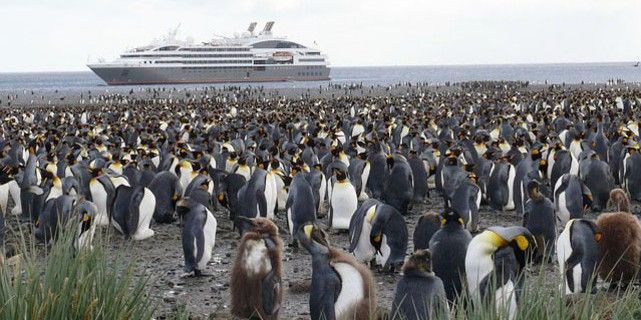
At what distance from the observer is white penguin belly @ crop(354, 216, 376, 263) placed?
731 cm

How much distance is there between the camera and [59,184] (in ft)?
33.6

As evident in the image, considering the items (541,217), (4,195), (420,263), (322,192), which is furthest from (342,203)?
(4,195)

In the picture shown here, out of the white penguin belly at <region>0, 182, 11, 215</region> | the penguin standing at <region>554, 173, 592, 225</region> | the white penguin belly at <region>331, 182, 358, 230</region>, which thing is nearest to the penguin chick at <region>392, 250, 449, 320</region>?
the white penguin belly at <region>331, 182, 358, 230</region>

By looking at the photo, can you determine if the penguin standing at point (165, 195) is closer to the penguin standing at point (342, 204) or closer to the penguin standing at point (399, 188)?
the penguin standing at point (342, 204)

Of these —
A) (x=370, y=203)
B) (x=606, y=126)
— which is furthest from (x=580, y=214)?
(x=606, y=126)

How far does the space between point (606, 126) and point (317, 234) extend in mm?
15070

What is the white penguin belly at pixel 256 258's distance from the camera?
227 inches

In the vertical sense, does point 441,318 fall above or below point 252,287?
above

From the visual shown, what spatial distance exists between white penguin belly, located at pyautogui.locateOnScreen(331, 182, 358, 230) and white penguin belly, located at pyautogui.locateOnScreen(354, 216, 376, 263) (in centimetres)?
188

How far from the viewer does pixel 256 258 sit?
19.0 feet

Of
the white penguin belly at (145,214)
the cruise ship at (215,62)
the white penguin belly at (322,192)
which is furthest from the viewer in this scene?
the cruise ship at (215,62)

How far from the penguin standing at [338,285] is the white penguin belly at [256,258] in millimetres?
829

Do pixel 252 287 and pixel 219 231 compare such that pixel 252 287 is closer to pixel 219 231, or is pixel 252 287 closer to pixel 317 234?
pixel 317 234

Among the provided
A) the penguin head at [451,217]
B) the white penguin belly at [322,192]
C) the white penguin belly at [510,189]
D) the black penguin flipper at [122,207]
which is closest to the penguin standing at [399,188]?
the white penguin belly at [322,192]
